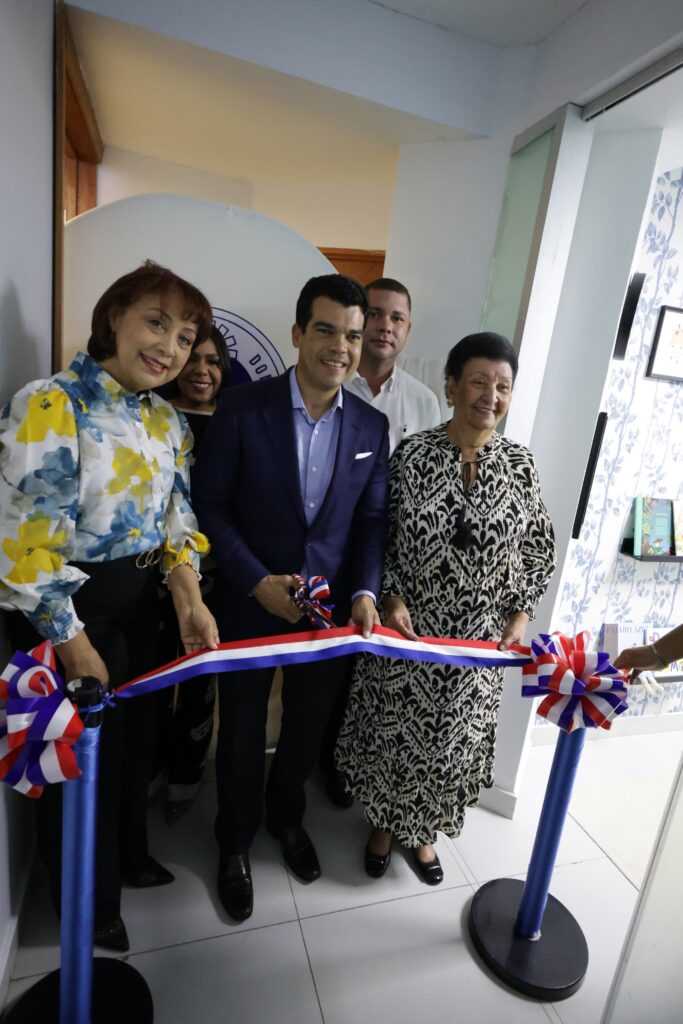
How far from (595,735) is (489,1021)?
1735mm

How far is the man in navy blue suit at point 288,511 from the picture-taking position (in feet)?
4.75

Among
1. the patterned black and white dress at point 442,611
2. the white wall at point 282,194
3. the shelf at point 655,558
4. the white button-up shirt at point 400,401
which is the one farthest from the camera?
the white wall at point 282,194

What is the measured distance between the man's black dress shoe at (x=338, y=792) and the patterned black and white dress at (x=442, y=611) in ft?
1.13

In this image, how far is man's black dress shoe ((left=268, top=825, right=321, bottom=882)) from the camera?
1791 millimetres

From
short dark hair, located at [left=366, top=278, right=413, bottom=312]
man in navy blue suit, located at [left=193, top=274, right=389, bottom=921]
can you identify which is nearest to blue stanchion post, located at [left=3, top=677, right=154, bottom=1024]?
man in navy blue suit, located at [left=193, top=274, right=389, bottom=921]

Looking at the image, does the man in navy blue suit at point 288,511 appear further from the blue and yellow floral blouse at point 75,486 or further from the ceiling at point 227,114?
the ceiling at point 227,114

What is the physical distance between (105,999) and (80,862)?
0.58m

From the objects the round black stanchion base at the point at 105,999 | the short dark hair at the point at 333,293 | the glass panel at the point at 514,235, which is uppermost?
the glass panel at the point at 514,235

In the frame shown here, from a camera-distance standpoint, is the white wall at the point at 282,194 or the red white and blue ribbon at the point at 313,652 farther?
the white wall at the point at 282,194

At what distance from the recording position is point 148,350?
123 cm

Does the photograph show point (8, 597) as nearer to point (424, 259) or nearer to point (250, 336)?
point (250, 336)

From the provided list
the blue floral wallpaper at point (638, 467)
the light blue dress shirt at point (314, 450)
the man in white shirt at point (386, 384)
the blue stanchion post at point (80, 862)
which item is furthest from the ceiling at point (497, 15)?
the blue stanchion post at point (80, 862)

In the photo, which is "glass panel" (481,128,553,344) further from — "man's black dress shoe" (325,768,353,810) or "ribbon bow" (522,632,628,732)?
"man's black dress shoe" (325,768,353,810)

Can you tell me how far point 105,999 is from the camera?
1.36 metres
